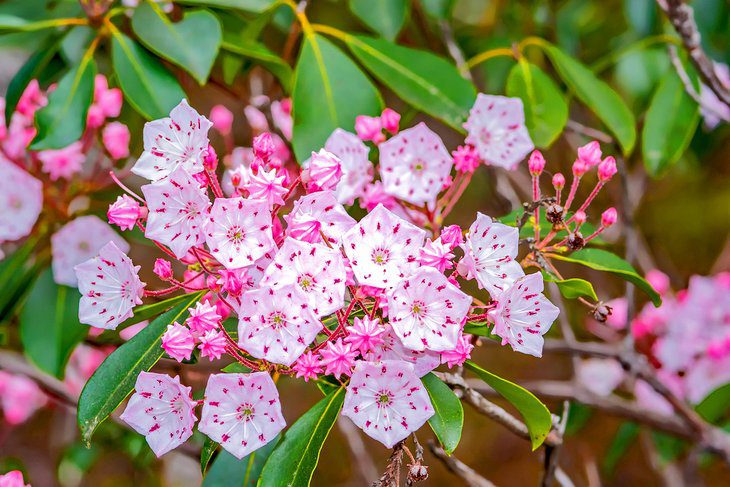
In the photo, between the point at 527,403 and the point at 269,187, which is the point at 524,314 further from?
the point at 269,187

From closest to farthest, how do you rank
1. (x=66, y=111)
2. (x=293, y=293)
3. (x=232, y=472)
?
(x=293, y=293) → (x=232, y=472) → (x=66, y=111)

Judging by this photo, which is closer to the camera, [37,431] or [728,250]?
[728,250]

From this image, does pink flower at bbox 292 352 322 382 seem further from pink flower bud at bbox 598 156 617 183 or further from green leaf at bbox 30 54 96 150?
green leaf at bbox 30 54 96 150

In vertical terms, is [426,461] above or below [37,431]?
above

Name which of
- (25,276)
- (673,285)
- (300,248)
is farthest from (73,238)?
(673,285)

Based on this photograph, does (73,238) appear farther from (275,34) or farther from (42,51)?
(275,34)

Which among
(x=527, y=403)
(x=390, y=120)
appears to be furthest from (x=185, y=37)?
(x=527, y=403)
